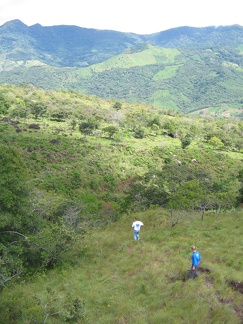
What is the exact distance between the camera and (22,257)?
16844 mm

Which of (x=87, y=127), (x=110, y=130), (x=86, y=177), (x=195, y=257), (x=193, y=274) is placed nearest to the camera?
(x=195, y=257)

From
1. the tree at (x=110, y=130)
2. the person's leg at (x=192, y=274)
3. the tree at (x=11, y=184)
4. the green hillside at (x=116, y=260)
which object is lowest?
the tree at (x=110, y=130)

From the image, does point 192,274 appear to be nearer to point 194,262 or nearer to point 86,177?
point 194,262

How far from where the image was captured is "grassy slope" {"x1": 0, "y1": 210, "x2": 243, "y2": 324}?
11.7 m

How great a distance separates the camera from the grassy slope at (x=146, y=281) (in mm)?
11742

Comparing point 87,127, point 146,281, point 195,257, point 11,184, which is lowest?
point 87,127

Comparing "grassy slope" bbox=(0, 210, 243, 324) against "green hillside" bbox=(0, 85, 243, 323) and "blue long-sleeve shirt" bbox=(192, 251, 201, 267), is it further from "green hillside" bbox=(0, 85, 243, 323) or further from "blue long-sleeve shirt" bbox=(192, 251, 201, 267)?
"blue long-sleeve shirt" bbox=(192, 251, 201, 267)

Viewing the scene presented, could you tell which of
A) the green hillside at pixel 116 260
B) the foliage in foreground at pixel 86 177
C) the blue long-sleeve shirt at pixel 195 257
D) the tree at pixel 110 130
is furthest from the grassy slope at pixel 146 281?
the tree at pixel 110 130

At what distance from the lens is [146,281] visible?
14.2 meters

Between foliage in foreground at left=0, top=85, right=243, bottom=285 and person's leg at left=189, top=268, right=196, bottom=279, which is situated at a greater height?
person's leg at left=189, top=268, right=196, bottom=279

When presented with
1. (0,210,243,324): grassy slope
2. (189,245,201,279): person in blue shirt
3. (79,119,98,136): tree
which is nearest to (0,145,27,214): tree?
(0,210,243,324): grassy slope

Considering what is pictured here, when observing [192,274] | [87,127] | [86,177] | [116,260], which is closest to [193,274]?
[192,274]

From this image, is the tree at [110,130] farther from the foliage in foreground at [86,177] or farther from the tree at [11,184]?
the tree at [11,184]

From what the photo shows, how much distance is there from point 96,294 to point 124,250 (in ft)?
14.9
